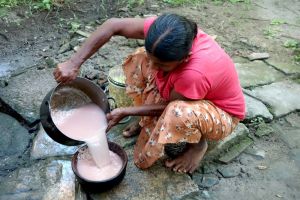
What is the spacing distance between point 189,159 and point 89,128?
752 millimetres

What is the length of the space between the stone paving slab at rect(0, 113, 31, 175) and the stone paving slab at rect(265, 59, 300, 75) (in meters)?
2.56

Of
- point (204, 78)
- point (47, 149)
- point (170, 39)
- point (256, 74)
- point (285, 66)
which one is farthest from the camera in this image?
point (285, 66)

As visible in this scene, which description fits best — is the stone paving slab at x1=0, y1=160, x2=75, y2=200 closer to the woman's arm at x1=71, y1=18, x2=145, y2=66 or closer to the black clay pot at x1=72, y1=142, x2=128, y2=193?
the black clay pot at x1=72, y1=142, x2=128, y2=193

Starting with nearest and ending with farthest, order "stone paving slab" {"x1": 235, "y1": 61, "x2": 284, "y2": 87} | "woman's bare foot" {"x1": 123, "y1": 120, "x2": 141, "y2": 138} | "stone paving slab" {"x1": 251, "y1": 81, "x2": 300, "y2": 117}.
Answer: "woman's bare foot" {"x1": 123, "y1": 120, "x2": 141, "y2": 138}
"stone paving slab" {"x1": 251, "y1": 81, "x2": 300, "y2": 117}
"stone paving slab" {"x1": 235, "y1": 61, "x2": 284, "y2": 87}

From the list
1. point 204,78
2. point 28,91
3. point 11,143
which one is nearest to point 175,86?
point 204,78

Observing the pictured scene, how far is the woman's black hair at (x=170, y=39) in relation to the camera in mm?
2398

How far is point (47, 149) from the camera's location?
3203 millimetres

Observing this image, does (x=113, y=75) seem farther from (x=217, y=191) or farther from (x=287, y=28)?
(x=287, y=28)

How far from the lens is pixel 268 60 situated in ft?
14.7

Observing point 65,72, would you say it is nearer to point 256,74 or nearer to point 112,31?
point 112,31

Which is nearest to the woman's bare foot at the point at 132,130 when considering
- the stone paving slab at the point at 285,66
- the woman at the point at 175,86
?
the woman at the point at 175,86

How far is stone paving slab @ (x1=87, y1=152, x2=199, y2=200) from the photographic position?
9.30 feet

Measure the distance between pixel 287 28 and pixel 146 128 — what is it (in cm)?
291

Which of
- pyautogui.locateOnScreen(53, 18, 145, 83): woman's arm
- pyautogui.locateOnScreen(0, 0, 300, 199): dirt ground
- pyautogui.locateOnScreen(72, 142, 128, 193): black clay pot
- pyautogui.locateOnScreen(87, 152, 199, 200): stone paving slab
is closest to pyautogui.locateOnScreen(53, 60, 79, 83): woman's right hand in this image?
pyautogui.locateOnScreen(53, 18, 145, 83): woman's arm
